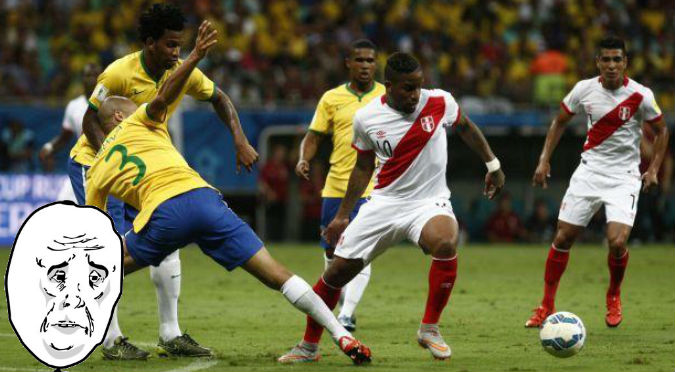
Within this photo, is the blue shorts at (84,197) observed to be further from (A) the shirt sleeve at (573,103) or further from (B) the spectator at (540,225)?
(B) the spectator at (540,225)

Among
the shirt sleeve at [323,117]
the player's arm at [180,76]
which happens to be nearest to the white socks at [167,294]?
the player's arm at [180,76]

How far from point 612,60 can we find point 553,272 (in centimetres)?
205

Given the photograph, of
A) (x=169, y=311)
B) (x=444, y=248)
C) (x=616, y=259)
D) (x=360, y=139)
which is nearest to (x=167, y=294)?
(x=169, y=311)

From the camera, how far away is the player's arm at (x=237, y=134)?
8.73 meters

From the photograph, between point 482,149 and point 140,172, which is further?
point 482,149

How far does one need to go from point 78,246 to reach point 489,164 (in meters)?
3.44

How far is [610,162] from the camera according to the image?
11.6 meters

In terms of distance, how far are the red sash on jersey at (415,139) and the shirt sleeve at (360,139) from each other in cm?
20

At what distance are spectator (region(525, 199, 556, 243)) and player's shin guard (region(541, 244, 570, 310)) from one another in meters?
12.5

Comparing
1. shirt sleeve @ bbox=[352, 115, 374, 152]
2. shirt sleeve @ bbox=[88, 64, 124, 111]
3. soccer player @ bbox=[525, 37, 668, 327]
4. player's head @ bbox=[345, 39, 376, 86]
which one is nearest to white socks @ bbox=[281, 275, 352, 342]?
shirt sleeve @ bbox=[352, 115, 374, 152]

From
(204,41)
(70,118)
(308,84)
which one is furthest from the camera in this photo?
(308,84)

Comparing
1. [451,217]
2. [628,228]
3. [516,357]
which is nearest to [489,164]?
[451,217]

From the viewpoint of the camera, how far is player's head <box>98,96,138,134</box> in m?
9.14

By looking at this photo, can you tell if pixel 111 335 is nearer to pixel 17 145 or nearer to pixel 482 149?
pixel 482 149
